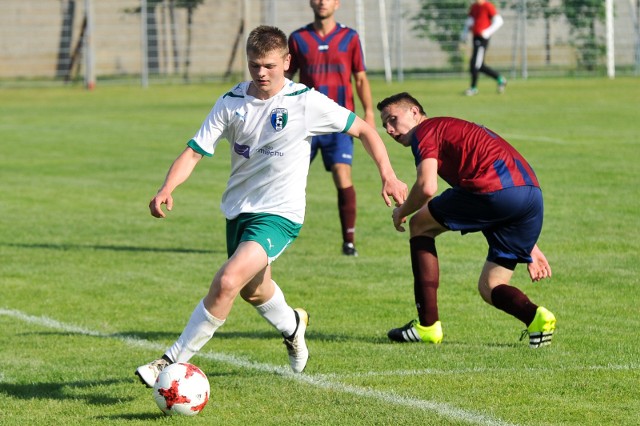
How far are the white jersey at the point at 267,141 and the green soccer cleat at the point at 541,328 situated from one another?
1.69 metres

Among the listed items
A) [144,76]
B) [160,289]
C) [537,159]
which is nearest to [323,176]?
[537,159]

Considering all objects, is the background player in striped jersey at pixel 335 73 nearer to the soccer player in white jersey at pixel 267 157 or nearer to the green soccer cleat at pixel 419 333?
the green soccer cleat at pixel 419 333

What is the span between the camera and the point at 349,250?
11.8m

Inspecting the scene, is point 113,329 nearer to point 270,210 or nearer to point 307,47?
point 270,210

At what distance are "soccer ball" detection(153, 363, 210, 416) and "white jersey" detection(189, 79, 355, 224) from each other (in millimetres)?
1043

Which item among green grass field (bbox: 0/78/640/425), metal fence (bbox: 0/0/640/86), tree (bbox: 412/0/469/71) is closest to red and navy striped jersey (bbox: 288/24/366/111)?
green grass field (bbox: 0/78/640/425)

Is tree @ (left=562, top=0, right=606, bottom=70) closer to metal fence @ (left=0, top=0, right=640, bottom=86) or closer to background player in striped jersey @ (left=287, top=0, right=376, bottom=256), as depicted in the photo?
metal fence @ (left=0, top=0, right=640, bottom=86)

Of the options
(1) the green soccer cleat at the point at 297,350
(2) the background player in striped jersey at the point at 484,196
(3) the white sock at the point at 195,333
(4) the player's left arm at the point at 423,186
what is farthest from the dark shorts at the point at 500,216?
(3) the white sock at the point at 195,333

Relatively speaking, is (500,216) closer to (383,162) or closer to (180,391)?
(383,162)

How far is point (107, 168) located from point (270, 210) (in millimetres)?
12388

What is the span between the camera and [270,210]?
6715mm

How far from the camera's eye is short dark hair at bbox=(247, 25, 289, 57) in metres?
6.52

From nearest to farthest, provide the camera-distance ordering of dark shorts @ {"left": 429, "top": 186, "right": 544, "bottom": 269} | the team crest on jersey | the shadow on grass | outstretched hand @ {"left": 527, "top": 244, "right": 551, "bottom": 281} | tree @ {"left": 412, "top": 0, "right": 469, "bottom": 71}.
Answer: the team crest on jersey → dark shorts @ {"left": 429, "top": 186, "right": 544, "bottom": 269} → outstretched hand @ {"left": 527, "top": 244, "right": 551, "bottom": 281} → the shadow on grass → tree @ {"left": 412, "top": 0, "right": 469, "bottom": 71}

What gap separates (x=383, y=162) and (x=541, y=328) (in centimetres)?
161
